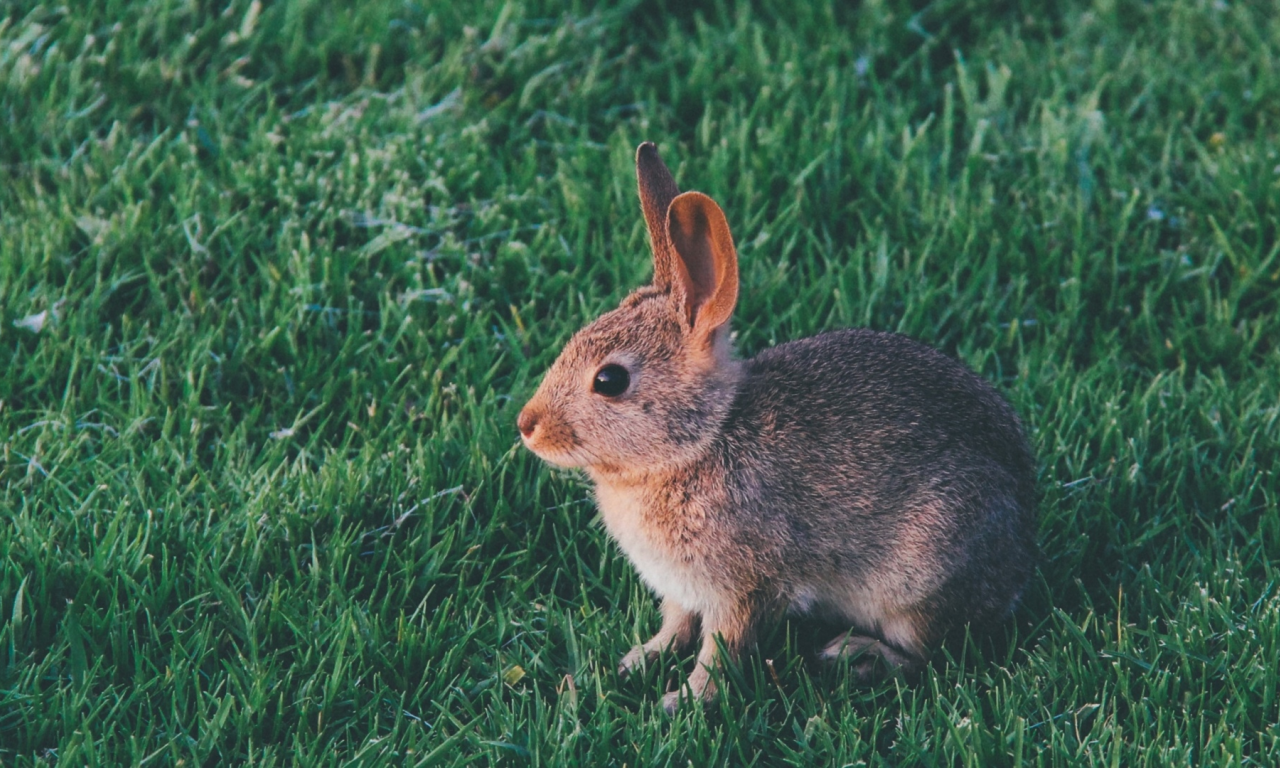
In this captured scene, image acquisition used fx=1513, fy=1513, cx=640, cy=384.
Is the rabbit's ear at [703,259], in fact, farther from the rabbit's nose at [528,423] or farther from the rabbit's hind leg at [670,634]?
the rabbit's hind leg at [670,634]

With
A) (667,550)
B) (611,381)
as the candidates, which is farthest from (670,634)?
(611,381)

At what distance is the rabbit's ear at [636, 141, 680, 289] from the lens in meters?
4.20

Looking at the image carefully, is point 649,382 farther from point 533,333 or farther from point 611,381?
point 533,333

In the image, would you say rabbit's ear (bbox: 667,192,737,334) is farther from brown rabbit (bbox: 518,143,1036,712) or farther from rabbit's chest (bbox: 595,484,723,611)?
rabbit's chest (bbox: 595,484,723,611)

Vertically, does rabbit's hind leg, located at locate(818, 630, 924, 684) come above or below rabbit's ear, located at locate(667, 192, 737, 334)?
below

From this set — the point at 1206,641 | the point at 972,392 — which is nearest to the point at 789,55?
the point at 972,392

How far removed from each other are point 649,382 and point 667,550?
18.7 inches

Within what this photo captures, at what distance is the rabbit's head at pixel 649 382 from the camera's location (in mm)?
4145

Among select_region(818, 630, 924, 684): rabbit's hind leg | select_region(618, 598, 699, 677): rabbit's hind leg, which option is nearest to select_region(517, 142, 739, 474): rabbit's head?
select_region(618, 598, 699, 677): rabbit's hind leg

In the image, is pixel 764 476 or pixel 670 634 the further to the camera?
→ pixel 670 634

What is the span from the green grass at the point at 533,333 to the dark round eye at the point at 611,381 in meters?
0.65

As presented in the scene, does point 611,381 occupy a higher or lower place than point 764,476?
higher

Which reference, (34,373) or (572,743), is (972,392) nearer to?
(572,743)

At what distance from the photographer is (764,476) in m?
4.21
